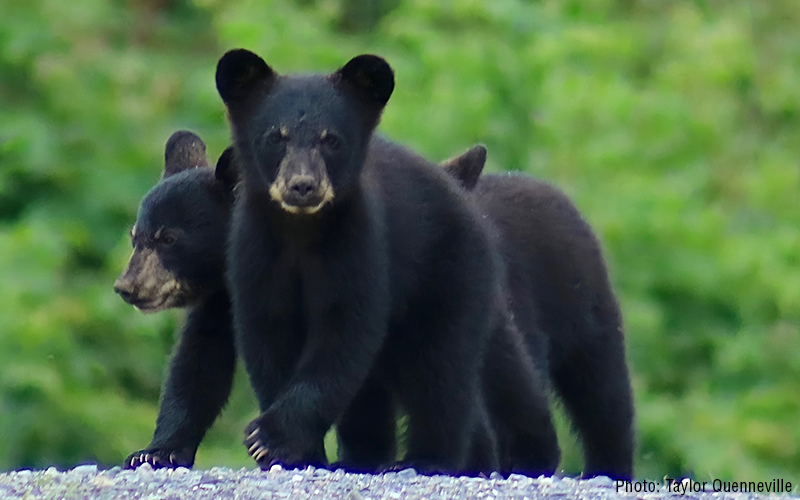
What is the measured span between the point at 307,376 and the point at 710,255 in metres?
9.34

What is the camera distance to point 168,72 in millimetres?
17484

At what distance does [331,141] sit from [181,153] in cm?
138

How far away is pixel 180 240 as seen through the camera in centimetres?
637

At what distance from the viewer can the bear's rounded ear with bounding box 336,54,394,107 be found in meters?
5.92

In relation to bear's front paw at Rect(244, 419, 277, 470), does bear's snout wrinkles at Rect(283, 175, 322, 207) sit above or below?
above

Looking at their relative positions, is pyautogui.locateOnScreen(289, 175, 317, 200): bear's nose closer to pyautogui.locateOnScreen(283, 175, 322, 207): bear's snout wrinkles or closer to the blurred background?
pyautogui.locateOnScreen(283, 175, 322, 207): bear's snout wrinkles

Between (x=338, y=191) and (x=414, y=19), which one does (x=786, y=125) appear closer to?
(x=414, y=19)

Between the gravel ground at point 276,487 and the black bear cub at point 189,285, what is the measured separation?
102 cm

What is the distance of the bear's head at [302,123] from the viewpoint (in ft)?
18.3

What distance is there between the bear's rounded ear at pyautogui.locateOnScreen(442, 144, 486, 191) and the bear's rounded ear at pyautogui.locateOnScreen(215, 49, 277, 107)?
1333 millimetres

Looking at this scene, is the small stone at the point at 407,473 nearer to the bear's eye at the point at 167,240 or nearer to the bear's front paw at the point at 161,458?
the bear's front paw at the point at 161,458

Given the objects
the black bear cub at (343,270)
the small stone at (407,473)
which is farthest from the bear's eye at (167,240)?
the small stone at (407,473)

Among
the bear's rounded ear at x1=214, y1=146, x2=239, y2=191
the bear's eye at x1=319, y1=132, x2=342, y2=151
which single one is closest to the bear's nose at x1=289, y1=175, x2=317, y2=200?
the bear's eye at x1=319, y1=132, x2=342, y2=151

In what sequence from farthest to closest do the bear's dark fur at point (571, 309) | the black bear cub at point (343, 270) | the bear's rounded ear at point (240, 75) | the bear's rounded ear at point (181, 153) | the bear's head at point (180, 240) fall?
the bear's dark fur at point (571, 309) < the bear's rounded ear at point (181, 153) < the bear's head at point (180, 240) < the bear's rounded ear at point (240, 75) < the black bear cub at point (343, 270)
